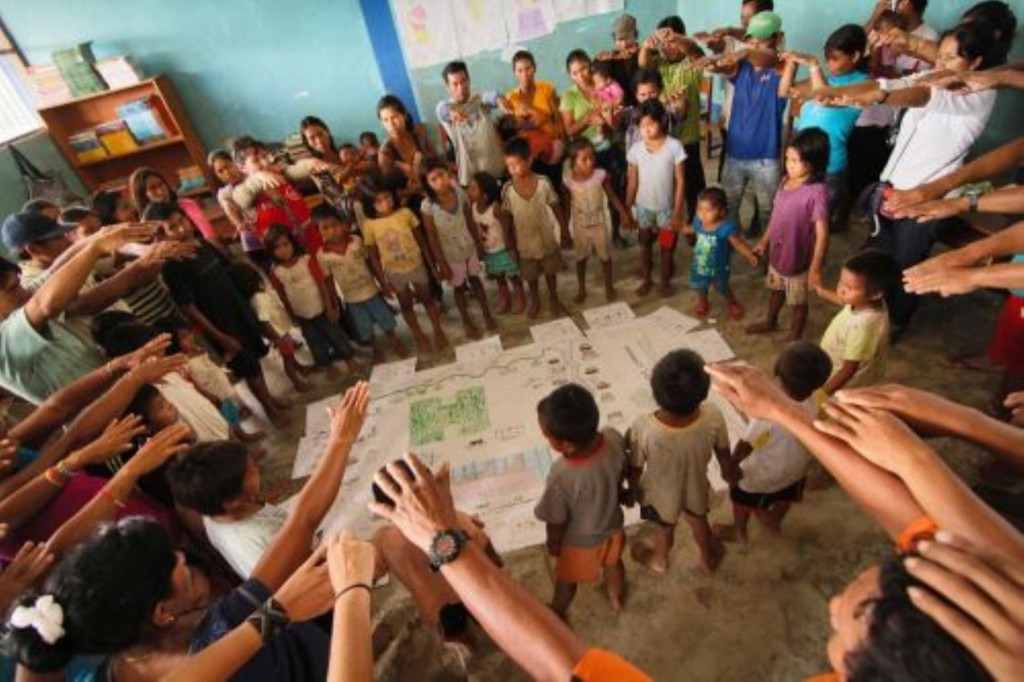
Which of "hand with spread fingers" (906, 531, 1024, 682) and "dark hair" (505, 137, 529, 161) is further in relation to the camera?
"dark hair" (505, 137, 529, 161)

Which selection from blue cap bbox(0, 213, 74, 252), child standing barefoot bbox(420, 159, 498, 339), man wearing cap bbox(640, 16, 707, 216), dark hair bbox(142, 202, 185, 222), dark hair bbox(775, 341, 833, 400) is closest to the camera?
dark hair bbox(775, 341, 833, 400)

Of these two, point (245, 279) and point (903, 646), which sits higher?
point (903, 646)

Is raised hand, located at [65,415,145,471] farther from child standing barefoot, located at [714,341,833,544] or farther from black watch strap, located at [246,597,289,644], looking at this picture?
child standing barefoot, located at [714,341,833,544]

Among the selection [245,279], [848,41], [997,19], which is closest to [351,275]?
[245,279]

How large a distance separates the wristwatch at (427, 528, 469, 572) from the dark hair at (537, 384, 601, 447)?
26.9 inches

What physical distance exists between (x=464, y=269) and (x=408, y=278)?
0.38 meters

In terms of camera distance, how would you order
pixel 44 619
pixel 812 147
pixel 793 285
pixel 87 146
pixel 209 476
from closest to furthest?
1. pixel 44 619
2. pixel 209 476
3. pixel 812 147
4. pixel 793 285
5. pixel 87 146

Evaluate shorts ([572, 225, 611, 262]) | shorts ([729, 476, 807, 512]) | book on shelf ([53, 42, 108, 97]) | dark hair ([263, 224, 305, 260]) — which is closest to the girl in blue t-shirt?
shorts ([572, 225, 611, 262])

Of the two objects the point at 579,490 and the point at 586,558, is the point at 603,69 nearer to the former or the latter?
the point at 579,490

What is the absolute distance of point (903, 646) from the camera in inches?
25.4

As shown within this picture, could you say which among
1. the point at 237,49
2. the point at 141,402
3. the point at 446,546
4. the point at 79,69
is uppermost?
the point at 79,69

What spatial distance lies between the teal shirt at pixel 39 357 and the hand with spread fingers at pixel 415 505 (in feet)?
6.21

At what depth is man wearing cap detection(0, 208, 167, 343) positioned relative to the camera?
2379 millimetres

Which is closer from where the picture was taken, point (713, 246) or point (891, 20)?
point (891, 20)
